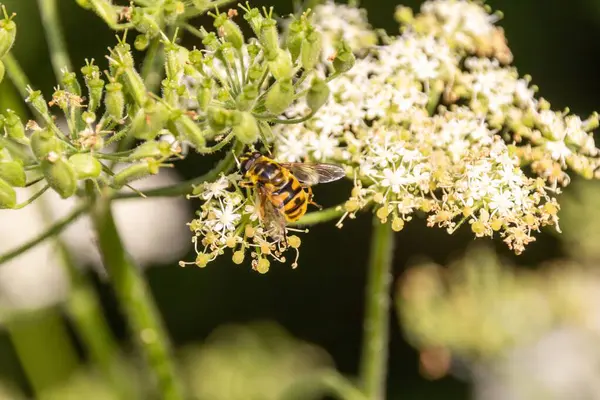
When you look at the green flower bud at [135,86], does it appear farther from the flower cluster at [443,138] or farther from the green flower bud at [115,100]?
the flower cluster at [443,138]

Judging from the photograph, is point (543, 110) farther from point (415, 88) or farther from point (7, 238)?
point (7, 238)

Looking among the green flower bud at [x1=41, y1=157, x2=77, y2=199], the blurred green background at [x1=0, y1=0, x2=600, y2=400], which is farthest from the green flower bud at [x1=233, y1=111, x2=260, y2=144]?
the blurred green background at [x1=0, y1=0, x2=600, y2=400]

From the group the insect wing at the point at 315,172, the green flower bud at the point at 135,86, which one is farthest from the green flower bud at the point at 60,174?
the insect wing at the point at 315,172

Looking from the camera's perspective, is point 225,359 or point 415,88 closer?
point 415,88

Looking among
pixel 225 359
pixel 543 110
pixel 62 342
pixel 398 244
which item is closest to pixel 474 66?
pixel 543 110

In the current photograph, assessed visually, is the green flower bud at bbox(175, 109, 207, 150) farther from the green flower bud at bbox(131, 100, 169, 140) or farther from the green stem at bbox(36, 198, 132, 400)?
the green stem at bbox(36, 198, 132, 400)

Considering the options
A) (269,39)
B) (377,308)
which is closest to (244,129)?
(269,39)

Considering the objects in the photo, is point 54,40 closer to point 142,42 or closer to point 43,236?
point 142,42
